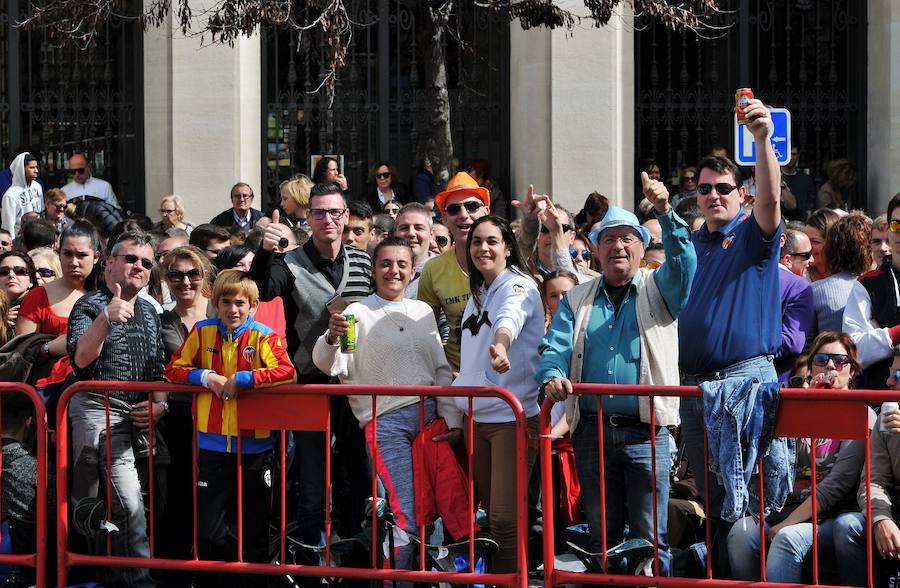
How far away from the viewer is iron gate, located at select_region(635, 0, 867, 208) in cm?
1752

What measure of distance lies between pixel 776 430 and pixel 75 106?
1273cm

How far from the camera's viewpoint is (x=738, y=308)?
22.1 ft

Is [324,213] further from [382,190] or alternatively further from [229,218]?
[382,190]

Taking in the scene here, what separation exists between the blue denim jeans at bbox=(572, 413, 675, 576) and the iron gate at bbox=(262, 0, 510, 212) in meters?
10.5

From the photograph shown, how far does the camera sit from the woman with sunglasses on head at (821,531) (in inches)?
267

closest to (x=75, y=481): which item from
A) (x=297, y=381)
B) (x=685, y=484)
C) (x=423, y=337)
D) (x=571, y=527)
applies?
(x=297, y=381)

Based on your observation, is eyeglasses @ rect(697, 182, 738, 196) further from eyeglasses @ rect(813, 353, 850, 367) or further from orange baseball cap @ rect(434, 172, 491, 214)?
orange baseball cap @ rect(434, 172, 491, 214)

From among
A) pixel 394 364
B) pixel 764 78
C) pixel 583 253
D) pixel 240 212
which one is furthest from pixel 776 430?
pixel 764 78

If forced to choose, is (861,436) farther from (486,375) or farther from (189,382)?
(189,382)

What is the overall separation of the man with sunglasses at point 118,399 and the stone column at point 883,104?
11.2 metres

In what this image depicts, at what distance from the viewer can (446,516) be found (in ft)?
23.6

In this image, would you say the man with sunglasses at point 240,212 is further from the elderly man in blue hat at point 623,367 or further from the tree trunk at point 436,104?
the elderly man in blue hat at point 623,367

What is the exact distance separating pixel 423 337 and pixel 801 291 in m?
2.10

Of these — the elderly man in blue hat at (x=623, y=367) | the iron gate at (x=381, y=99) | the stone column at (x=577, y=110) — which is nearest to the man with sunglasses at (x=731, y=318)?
the elderly man in blue hat at (x=623, y=367)
